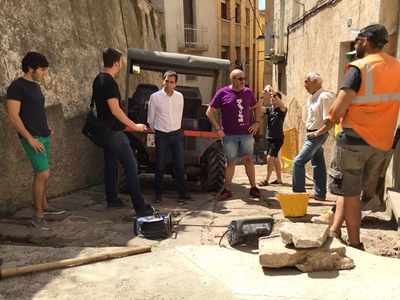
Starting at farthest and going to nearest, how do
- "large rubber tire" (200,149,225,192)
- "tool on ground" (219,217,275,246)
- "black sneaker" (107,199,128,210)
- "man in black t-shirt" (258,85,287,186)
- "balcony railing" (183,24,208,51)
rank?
"balcony railing" (183,24,208,51) < "man in black t-shirt" (258,85,287,186) < "large rubber tire" (200,149,225,192) < "black sneaker" (107,199,128,210) < "tool on ground" (219,217,275,246)

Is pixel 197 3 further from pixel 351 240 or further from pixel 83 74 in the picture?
pixel 351 240

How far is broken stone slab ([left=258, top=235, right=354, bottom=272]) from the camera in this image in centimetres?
279

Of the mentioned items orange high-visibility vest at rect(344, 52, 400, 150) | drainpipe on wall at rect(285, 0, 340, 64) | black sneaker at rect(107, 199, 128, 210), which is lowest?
black sneaker at rect(107, 199, 128, 210)

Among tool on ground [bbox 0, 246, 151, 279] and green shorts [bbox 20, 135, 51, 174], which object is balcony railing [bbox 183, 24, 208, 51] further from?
tool on ground [bbox 0, 246, 151, 279]

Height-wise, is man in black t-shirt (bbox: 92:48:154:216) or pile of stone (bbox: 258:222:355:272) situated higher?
man in black t-shirt (bbox: 92:48:154:216)

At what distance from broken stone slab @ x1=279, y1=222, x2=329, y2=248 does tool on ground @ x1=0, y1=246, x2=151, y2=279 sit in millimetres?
1122

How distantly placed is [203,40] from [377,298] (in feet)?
72.9

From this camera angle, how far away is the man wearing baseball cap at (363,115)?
9.79ft

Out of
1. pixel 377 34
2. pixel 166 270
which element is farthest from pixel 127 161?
pixel 377 34

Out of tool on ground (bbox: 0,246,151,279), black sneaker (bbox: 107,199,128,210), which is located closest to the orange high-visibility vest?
tool on ground (bbox: 0,246,151,279)

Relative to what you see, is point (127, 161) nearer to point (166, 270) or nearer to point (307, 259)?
point (166, 270)

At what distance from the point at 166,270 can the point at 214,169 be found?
3219mm

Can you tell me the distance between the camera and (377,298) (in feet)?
7.88

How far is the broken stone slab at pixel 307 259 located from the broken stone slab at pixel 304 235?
6 cm
